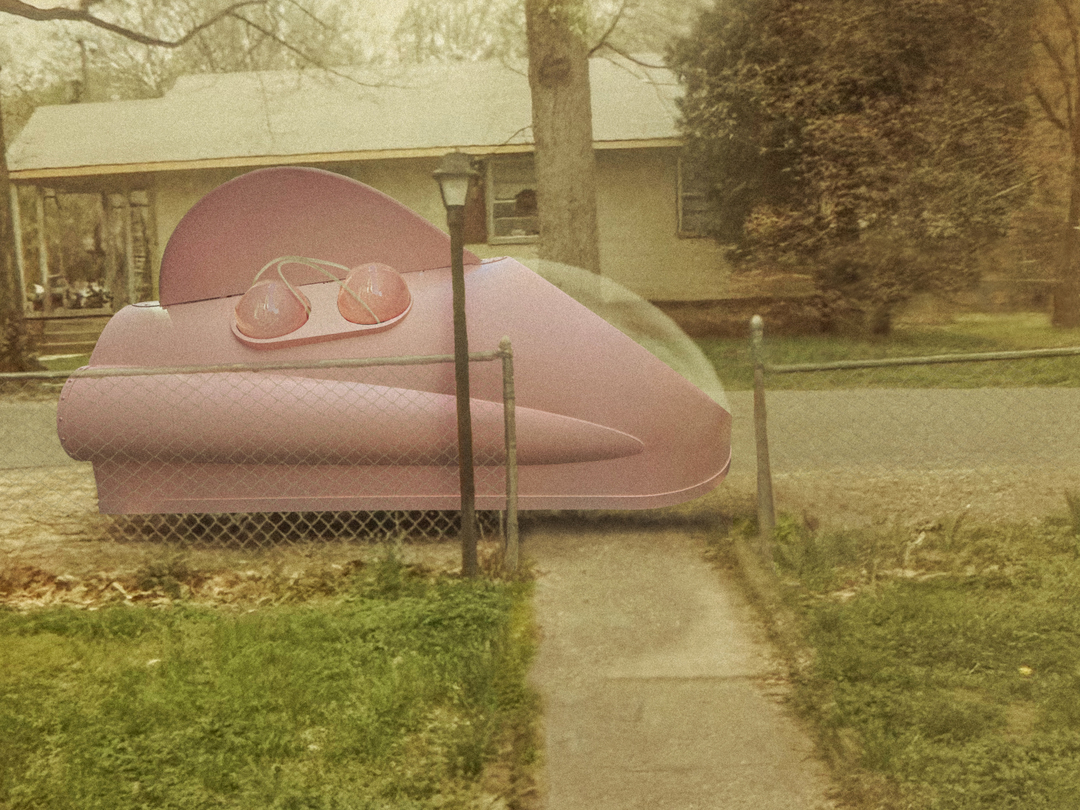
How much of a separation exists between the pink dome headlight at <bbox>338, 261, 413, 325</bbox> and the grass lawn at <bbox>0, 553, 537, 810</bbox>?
1409mm

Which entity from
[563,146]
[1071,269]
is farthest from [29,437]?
[1071,269]

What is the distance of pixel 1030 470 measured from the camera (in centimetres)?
760

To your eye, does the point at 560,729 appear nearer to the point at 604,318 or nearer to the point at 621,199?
the point at 604,318

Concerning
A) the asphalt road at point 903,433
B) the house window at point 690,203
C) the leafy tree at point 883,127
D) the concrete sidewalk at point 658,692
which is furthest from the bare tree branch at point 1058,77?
the concrete sidewalk at point 658,692

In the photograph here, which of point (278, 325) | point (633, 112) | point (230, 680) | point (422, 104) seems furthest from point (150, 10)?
point (230, 680)

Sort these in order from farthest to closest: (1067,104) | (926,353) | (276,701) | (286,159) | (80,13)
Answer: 1. (286,159)
2. (1067,104)
3. (80,13)
4. (926,353)
5. (276,701)

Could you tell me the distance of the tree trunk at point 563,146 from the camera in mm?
11711

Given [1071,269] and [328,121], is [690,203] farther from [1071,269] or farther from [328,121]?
[328,121]

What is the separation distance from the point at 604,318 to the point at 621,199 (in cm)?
1370

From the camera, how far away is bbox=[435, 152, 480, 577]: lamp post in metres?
4.93

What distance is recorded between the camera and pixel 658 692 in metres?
4.20

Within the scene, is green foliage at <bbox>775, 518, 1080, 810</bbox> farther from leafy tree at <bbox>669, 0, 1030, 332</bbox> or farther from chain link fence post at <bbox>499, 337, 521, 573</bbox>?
leafy tree at <bbox>669, 0, 1030, 332</bbox>

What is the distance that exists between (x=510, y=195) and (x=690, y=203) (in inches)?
122

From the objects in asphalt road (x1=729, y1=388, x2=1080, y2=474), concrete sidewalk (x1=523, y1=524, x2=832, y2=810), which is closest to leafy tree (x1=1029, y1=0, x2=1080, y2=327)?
asphalt road (x1=729, y1=388, x2=1080, y2=474)
